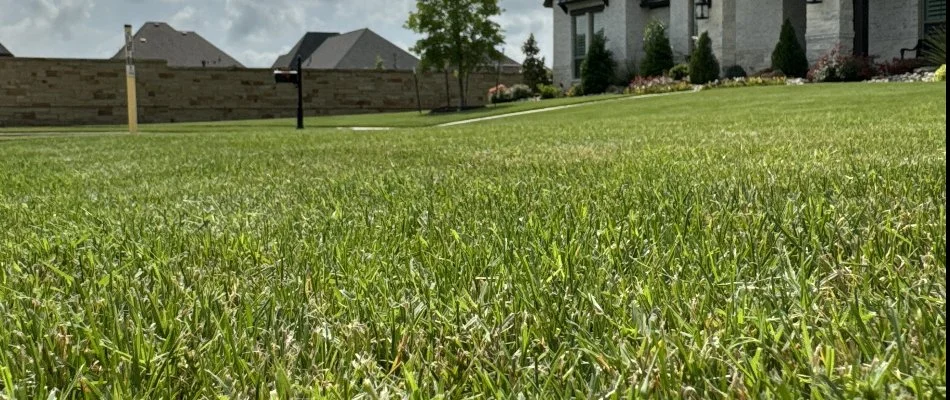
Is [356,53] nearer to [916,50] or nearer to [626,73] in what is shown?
[626,73]

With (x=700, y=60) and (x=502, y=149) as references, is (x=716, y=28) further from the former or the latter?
(x=502, y=149)

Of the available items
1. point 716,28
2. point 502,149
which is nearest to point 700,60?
point 716,28

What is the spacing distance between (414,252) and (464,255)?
0.22m

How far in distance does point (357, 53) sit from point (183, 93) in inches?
1260

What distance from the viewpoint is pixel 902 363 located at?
1.21m

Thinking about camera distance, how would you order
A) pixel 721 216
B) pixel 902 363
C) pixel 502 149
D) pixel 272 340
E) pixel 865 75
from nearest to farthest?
1. pixel 902 363
2. pixel 272 340
3. pixel 721 216
4. pixel 502 149
5. pixel 865 75

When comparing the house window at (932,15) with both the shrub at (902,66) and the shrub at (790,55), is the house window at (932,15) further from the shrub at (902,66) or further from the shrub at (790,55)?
the shrub at (790,55)

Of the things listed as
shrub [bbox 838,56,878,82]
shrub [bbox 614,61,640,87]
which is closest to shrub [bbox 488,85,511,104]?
shrub [bbox 614,61,640,87]

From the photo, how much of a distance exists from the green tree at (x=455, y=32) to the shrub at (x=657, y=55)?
6543 mm

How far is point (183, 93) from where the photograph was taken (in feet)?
144

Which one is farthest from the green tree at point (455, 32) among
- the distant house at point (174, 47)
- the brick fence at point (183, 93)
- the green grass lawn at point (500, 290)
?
the distant house at point (174, 47)

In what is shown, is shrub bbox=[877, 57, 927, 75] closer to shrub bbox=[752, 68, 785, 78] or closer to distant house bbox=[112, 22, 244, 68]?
shrub bbox=[752, 68, 785, 78]

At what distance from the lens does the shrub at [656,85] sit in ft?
105

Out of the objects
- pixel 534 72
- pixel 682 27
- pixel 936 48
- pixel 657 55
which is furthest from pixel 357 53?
pixel 936 48
